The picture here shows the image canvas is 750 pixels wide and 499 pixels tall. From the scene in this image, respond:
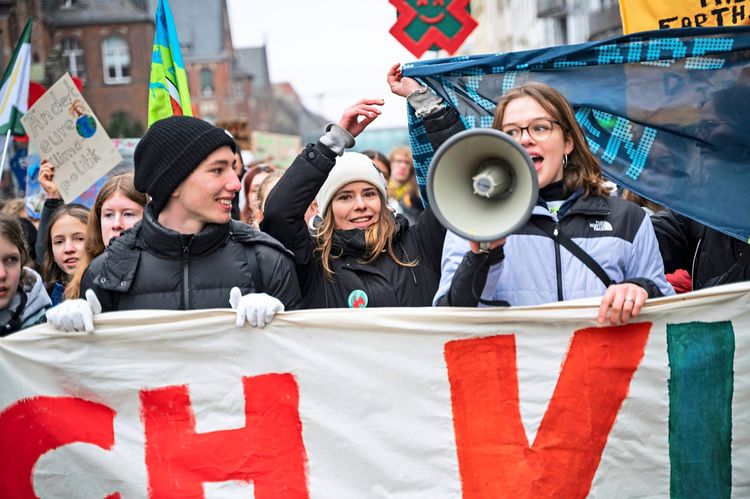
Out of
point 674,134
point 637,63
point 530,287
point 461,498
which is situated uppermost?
point 637,63

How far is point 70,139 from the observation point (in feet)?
18.9

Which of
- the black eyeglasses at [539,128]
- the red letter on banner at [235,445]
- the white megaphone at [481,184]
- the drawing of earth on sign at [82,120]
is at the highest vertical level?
the drawing of earth on sign at [82,120]

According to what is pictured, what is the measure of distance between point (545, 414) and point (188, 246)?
1.24m

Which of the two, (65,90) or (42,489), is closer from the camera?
(42,489)

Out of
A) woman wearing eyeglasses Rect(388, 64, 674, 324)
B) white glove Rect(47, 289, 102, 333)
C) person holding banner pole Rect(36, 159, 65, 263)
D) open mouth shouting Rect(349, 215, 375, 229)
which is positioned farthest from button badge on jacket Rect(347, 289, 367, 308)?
person holding banner pole Rect(36, 159, 65, 263)

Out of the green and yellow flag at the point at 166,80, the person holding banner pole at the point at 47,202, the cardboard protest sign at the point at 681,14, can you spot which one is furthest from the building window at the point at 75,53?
the cardboard protest sign at the point at 681,14

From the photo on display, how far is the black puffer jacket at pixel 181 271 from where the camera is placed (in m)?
3.12

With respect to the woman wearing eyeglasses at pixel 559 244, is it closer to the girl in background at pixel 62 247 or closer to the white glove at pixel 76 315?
the white glove at pixel 76 315

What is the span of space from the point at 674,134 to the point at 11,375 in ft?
7.47

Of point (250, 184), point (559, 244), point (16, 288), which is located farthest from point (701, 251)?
point (250, 184)

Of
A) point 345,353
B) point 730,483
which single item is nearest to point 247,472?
point 345,353

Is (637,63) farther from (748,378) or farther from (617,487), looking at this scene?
(617,487)

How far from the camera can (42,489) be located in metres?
3.05

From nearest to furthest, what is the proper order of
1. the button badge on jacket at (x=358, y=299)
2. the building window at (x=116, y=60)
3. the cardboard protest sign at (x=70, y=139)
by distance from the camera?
the button badge on jacket at (x=358, y=299), the cardboard protest sign at (x=70, y=139), the building window at (x=116, y=60)
